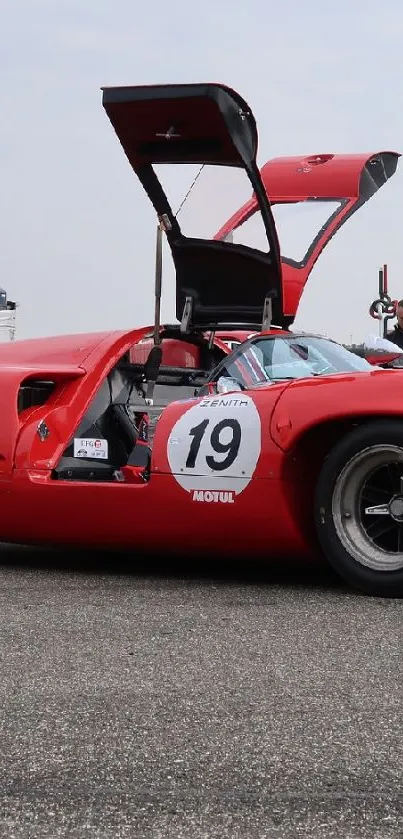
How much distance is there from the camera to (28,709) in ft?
8.53

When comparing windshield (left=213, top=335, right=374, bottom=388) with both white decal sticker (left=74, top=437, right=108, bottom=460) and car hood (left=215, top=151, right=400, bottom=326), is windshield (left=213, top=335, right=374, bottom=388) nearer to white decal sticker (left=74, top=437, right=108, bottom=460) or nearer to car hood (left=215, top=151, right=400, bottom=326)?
white decal sticker (left=74, top=437, right=108, bottom=460)

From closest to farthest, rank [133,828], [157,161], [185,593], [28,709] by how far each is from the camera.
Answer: [133,828], [28,709], [185,593], [157,161]

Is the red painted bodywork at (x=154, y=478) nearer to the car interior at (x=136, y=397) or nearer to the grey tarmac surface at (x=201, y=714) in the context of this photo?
the car interior at (x=136, y=397)

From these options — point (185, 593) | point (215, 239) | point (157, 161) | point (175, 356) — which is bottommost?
point (185, 593)

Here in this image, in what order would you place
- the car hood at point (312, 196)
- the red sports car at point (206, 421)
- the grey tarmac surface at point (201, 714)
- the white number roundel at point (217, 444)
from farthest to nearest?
the car hood at point (312, 196) → the white number roundel at point (217, 444) → the red sports car at point (206, 421) → the grey tarmac surface at point (201, 714)

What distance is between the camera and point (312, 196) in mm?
6996

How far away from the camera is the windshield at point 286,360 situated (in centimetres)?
500

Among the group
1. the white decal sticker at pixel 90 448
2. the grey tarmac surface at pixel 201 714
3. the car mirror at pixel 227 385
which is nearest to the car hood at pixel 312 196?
the car mirror at pixel 227 385

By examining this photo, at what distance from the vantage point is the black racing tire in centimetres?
406

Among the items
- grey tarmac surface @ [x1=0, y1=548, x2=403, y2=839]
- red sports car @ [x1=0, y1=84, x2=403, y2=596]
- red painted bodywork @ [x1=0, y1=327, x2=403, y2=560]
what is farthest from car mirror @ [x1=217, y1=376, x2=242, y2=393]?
grey tarmac surface @ [x1=0, y1=548, x2=403, y2=839]

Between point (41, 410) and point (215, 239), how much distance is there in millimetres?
1368

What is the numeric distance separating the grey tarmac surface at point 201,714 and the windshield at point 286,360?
108cm

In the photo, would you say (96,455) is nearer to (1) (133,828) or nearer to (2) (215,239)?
(2) (215,239)

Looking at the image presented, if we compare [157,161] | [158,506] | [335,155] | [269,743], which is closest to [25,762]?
[269,743]
